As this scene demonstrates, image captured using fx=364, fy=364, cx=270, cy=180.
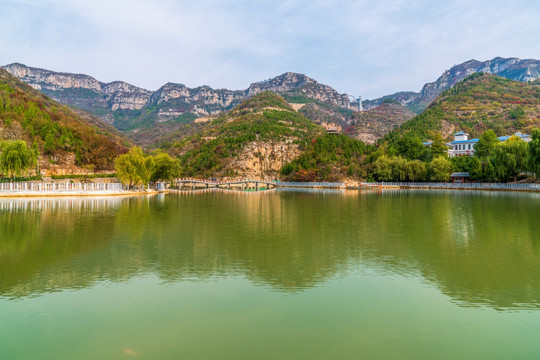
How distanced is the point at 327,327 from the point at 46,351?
7.73 m

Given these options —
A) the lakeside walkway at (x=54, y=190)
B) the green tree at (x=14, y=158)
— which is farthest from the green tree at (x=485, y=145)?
the green tree at (x=14, y=158)

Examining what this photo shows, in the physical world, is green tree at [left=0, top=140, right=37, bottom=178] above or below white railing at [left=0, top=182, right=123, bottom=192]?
above

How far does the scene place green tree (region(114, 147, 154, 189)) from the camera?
71.2m

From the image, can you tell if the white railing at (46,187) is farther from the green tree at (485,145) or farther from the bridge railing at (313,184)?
the green tree at (485,145)

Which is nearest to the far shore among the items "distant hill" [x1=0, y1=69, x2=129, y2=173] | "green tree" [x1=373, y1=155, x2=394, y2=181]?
"distant hill" [x1=0, y1=69, x2=129, y2=173]

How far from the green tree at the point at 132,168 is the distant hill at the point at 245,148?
7250cm

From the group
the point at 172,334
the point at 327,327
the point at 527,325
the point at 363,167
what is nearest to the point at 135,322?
the point at 172,334

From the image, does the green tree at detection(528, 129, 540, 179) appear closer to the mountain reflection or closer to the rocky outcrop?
the mountain reflection

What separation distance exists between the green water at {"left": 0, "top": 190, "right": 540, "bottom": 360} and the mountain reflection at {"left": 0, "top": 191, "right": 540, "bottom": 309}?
0.36 feet

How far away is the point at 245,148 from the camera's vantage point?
159m

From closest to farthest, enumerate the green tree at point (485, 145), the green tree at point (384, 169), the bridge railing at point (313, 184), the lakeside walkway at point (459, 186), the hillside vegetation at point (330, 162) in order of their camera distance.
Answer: the lakeside walkway at point (459, 186) → the green tree at point (485, 145) → the green tree at point (384, 169) → the bridge railing at point (313, 184) → the hillside vegetation at point (330, 162)

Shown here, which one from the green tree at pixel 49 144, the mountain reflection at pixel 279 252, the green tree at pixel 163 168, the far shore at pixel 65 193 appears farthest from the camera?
the green tree at pixel 49 144

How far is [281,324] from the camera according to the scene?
1119 centimetres

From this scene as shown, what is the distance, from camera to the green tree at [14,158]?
63.5m
